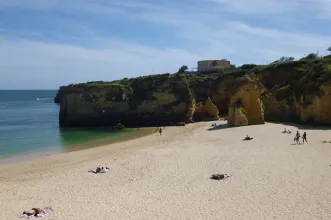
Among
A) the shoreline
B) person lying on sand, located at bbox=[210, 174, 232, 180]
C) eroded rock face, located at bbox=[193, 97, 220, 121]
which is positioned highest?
eroded rock face, located at bbox=[193, 97, 220, 121]

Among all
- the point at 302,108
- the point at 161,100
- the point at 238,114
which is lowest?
the point at 238,114

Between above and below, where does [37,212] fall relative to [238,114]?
below

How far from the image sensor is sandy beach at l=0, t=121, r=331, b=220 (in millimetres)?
13922

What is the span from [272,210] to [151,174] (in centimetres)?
823

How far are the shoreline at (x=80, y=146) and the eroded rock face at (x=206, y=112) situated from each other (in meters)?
8.32

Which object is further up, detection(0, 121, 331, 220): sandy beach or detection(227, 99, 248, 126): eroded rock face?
detection(227, 99, 248, 126): eroded rock face

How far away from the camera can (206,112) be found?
4981cm

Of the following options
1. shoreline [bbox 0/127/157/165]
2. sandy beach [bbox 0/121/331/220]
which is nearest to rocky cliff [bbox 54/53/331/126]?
shoreline [bbox 0/127/157/165]

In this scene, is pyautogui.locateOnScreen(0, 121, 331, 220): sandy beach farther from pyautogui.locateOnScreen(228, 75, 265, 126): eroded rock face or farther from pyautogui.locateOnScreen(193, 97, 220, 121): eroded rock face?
pyautogui.locateOnScreen(193, 97, 220, 121): eroded rock face

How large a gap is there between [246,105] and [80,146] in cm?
1738

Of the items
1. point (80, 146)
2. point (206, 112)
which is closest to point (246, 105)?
point (206, 112)

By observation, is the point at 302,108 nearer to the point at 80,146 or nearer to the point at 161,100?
the point at 161,100

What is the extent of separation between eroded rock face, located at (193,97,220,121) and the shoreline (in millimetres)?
8323

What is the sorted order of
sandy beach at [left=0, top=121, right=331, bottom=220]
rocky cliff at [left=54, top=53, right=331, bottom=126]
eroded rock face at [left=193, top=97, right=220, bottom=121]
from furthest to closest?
eroded rock face at [left=193, top=97, right=220, bottom=121] → rocky cliff at [left=54, top=53, right=331, bottom=126] → sandy beach at [left=0, top=121, right=331, bottom=220]
